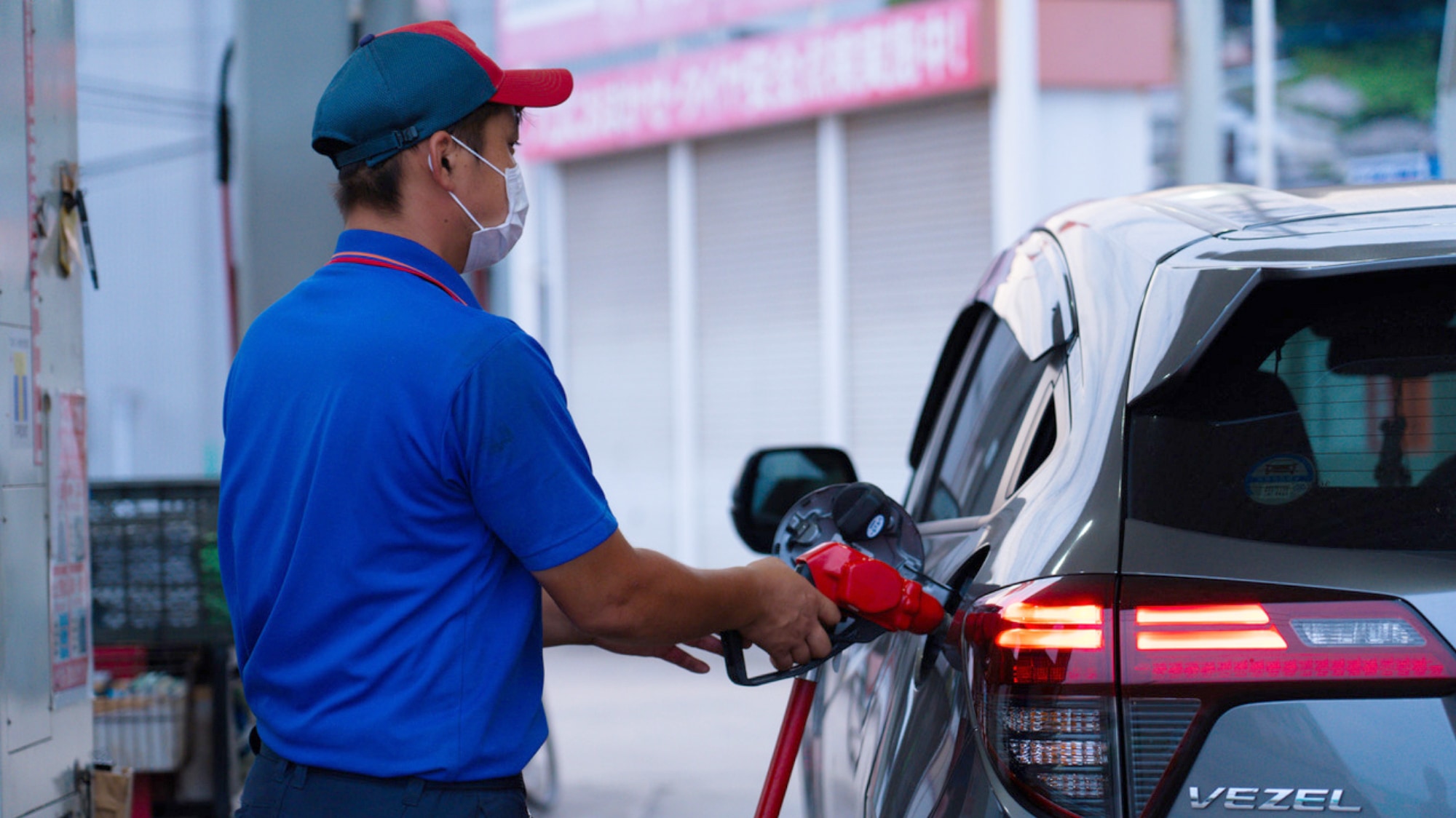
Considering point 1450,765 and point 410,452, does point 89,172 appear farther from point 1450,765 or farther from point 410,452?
point 1450,765

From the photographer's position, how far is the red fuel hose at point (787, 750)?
2.21 m

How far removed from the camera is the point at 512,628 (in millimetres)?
1866

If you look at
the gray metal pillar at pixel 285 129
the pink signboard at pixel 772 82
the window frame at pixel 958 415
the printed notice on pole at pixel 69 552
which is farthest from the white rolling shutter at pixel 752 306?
the printed notice on pole at pixel 69 552

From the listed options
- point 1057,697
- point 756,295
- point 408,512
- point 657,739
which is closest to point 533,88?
point 408,512

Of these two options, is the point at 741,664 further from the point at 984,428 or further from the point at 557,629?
the point at 984,428

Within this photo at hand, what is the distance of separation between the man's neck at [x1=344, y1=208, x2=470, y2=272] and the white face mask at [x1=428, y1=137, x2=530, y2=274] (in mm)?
46

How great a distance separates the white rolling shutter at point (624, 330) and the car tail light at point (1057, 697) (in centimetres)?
1079

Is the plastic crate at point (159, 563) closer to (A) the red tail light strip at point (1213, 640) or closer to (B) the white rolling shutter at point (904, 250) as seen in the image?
(A) the red tail light strip at point (1213, 640)

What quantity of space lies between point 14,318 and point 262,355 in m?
1.05

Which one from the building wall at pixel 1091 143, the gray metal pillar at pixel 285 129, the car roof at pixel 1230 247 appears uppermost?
the building wall at pixel 1091 143

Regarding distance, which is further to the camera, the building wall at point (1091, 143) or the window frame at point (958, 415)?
the building wall at point (1091, 143)

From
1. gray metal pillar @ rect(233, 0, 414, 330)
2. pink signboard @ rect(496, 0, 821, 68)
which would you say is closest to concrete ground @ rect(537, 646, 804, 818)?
gray metal pillar @ rect(233, 0, 414, 330)

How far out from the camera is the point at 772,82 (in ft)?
37.8

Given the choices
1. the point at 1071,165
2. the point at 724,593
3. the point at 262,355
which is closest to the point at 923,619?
the point at 724,593
